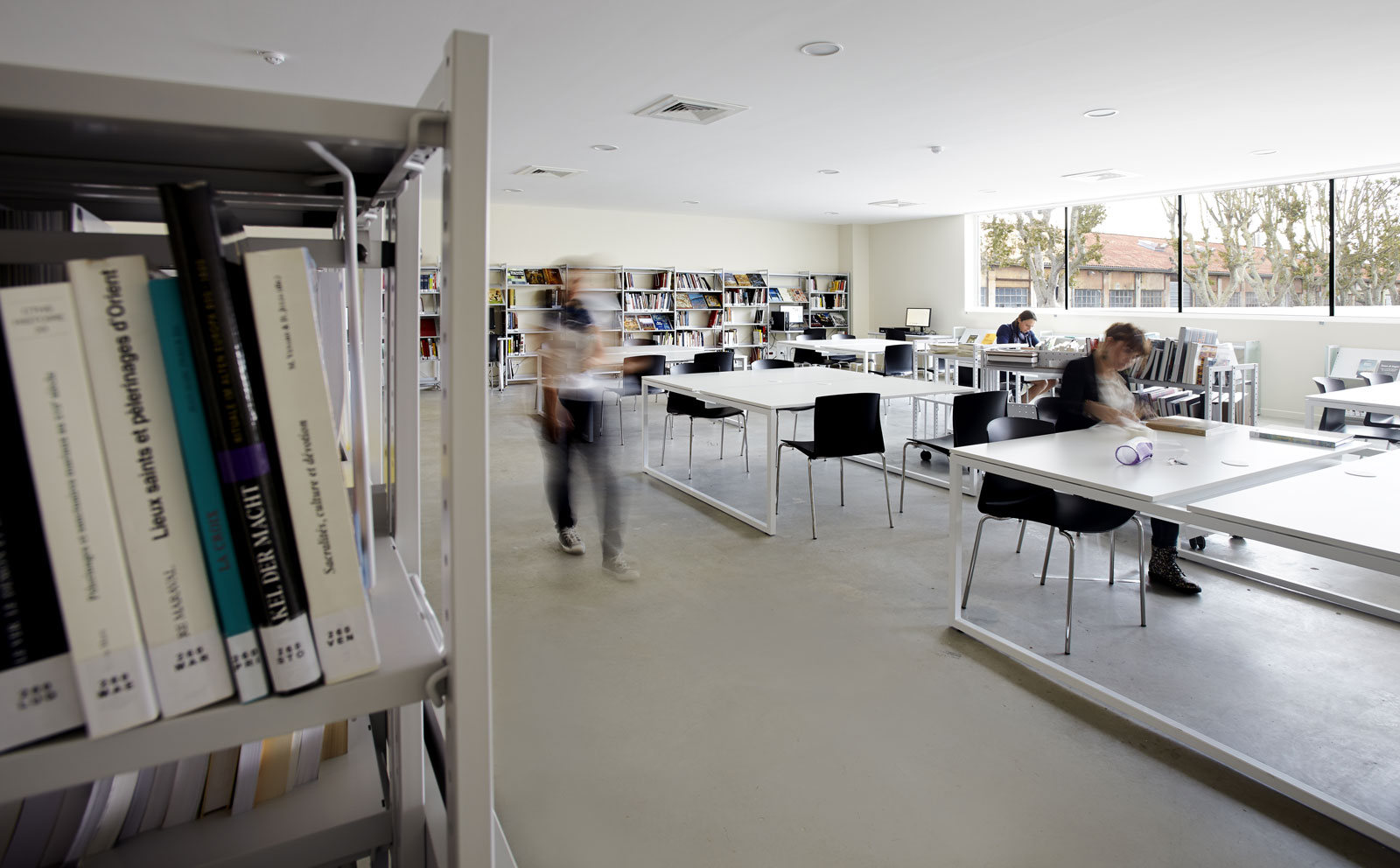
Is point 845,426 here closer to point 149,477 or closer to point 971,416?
point 971,416

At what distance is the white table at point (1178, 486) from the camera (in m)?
2.05

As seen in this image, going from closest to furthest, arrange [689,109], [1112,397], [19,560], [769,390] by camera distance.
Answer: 1. [19,560]
2. [1112,397]
3. [769,390]
4. [689,109]

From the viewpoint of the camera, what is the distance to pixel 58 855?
2.80 feet

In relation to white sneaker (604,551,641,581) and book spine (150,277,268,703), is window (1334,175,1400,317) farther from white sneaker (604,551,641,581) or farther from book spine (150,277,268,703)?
book spine (150,277,268,703)

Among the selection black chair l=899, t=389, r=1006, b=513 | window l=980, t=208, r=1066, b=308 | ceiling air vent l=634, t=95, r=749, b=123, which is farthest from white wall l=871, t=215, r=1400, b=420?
black chair l=899, t=389, r=1006, b=513

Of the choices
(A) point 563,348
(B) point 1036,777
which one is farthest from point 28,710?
(A) point 563,348

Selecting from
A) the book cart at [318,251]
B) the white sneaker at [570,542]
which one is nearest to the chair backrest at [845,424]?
the white sneaker at [570,542]

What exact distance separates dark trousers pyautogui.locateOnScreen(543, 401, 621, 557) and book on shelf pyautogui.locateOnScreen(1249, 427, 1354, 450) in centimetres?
300

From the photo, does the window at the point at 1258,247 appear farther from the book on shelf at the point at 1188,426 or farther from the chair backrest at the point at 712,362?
the book on shelf at the point at 1188,426

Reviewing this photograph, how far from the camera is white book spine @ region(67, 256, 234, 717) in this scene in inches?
20.4

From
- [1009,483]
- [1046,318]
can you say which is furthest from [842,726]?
[1046,318]

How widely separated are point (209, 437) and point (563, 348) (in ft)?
10.7

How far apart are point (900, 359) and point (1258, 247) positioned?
4710 millimetres

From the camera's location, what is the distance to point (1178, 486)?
2529mm
